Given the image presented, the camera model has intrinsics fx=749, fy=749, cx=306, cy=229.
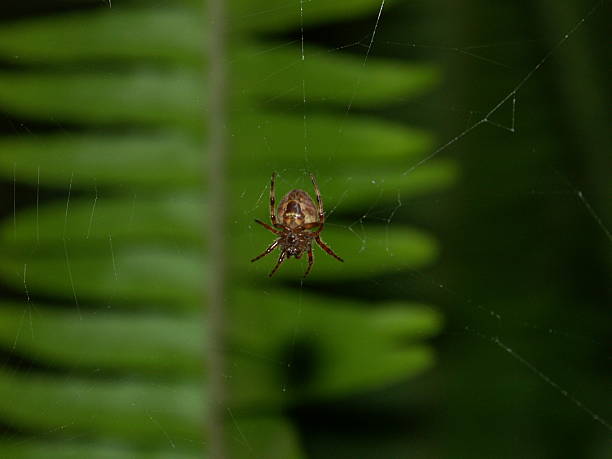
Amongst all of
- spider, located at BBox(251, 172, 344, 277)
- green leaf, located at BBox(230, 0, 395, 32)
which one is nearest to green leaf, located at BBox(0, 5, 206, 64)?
green leaf, located at BBox(230, 0, 395, 32)

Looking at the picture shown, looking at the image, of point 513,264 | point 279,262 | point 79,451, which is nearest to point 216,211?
point 279,262

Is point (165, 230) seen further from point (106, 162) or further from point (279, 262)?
point (279, 262)

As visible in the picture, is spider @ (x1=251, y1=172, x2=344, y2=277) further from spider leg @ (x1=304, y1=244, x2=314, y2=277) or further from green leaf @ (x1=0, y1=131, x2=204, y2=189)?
green leaf @ (x1=0, y1=131, x2=204, y2=189)

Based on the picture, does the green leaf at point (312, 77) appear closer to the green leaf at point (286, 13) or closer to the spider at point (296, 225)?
the green leaf at point (286, 13)

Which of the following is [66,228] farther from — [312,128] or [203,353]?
[312,128]

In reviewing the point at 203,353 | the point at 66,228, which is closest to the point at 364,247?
the point at 203,353

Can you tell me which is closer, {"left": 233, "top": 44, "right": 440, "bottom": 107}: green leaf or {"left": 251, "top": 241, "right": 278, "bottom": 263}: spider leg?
{"left": 233, "top": 44, "right": 440, "bottom": 107}: green leaf

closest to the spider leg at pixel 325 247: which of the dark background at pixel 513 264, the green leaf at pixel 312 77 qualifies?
the dark background at pixel 513 264
